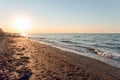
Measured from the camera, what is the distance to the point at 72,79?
8.85 meters

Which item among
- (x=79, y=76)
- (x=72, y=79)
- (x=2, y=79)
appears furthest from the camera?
(x=79, y=76)

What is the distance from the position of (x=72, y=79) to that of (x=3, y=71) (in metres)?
3.82

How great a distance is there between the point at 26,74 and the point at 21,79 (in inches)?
34.1

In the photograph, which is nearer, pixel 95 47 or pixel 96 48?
pixel 96 48

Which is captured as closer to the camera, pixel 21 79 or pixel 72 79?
pixel 21 79

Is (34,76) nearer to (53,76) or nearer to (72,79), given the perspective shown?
(53,76)

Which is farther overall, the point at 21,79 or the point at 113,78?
the point at 113,78

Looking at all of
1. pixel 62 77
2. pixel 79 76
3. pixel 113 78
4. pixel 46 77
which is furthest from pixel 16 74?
pixel 113 78

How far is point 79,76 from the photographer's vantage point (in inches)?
373

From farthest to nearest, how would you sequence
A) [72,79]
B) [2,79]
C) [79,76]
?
[79,76], [72,79], [2,79]

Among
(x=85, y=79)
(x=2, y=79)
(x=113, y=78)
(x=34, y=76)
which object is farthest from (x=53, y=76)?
(x=113, y=78)

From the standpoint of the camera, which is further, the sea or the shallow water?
the shallow water

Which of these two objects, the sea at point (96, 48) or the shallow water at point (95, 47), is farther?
the shallow water at point (95, 47)

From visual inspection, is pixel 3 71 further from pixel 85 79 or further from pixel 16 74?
pixel 85 79
